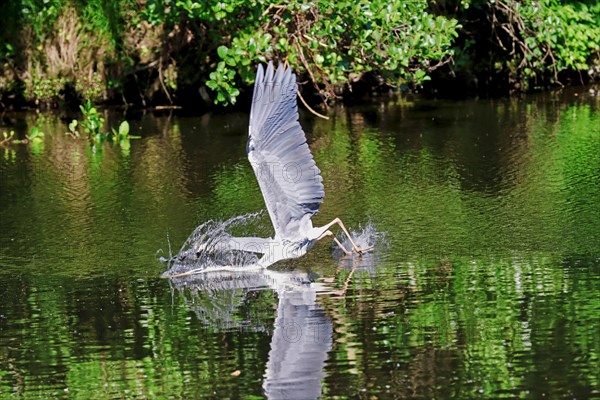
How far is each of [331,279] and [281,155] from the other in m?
0.93

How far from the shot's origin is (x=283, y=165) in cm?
793

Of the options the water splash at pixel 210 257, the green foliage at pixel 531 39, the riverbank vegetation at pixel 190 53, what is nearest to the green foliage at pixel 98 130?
the riverbank vegetation at pixel 190 53

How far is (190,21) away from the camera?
1539 centimetres

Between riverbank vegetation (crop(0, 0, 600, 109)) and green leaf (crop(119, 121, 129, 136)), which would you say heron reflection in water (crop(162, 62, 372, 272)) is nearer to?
green leaf (crop(119, 121, 129, 136))

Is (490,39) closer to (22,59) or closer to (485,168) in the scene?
(485,168)

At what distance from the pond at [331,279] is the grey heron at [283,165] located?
274 millimetres

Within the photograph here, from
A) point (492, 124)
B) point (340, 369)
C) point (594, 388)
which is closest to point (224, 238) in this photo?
point (340, 369)

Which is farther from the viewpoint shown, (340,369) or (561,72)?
(561,72)

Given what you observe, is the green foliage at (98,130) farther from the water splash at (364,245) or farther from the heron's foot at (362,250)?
the heron's foot at (362,250)

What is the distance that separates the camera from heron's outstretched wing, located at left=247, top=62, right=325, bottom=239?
7914 millimetres

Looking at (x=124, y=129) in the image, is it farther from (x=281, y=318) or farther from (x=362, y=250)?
(x=281, y=318)

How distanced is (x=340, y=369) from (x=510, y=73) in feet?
36.8

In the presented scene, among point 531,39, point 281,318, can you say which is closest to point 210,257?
point 281,318

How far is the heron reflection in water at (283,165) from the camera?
312 inches
